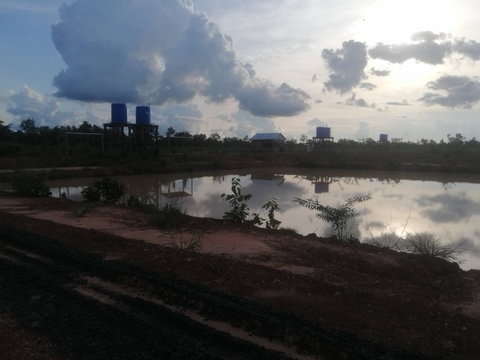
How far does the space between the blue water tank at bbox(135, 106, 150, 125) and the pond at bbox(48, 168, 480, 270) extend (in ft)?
15.1

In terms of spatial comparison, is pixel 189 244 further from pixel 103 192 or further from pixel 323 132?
pixel 323 132

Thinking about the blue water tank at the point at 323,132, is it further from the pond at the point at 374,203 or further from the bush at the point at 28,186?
the bush at the point at 28,186

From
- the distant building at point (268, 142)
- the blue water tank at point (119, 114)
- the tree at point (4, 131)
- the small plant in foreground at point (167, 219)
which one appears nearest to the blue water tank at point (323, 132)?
the distant building at point (268, 142)

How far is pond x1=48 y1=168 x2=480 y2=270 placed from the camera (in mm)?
10008

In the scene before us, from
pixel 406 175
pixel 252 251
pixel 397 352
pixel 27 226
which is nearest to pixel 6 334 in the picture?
pixel 397 352

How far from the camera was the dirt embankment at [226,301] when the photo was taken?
315 cm

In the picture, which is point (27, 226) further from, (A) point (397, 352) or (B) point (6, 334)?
(A) point (397, 352)

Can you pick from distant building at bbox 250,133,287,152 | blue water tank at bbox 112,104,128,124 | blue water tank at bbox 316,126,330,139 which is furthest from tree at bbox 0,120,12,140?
blue water tank at bbox 316,126,330,139

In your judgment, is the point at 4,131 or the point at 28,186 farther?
the point at 4,131

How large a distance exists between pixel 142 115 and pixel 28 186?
1531 cm

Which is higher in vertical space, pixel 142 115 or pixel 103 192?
pixel 142 115

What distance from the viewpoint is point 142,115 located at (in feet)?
93.6

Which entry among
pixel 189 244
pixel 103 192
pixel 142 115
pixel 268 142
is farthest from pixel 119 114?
pixel 189 244

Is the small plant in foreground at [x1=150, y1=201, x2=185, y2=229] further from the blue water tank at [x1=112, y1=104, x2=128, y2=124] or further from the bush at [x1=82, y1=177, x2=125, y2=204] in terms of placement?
the blue water tank at [x1=112, y1=104, x2=128, y2=124]
